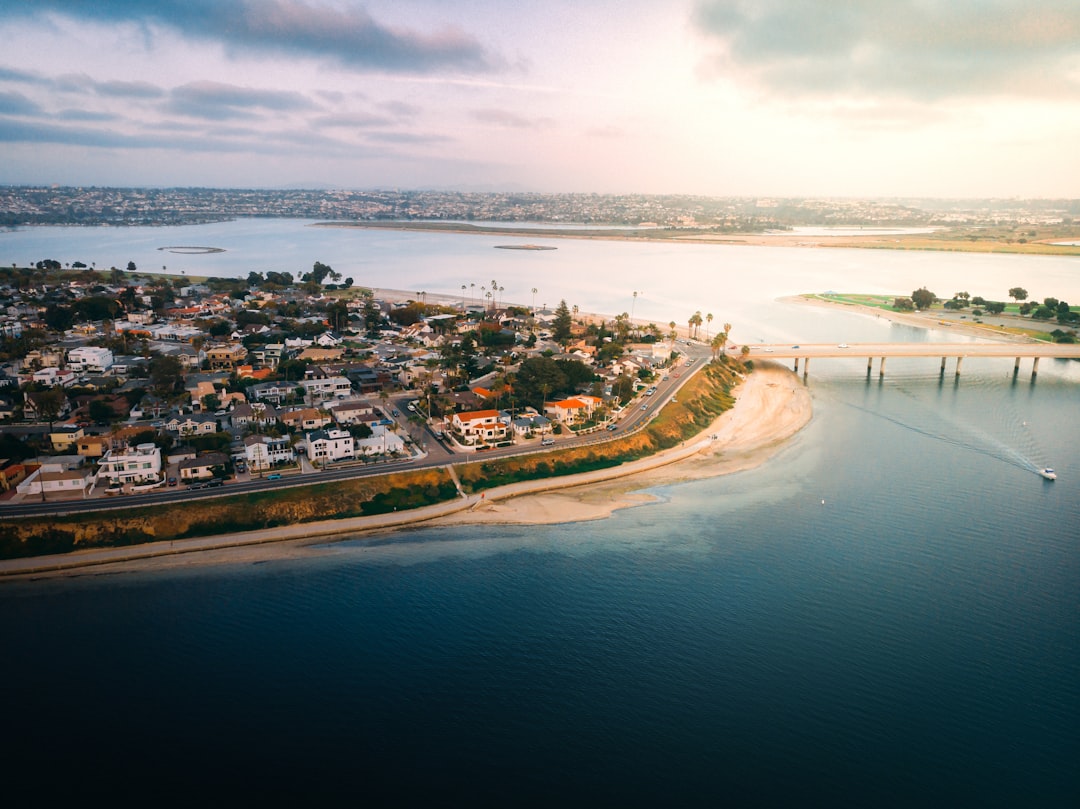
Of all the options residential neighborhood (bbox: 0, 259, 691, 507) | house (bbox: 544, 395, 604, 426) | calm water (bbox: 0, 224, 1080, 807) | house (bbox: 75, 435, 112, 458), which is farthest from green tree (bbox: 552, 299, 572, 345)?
house (bbox: 75, 435, 112, 458)

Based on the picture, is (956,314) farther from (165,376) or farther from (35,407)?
(35,407)

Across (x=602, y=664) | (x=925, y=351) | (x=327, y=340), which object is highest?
(x=925, y=351)

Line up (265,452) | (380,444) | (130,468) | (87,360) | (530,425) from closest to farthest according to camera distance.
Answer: (130,468), (265,452), (380,444), (530,425), (87,360)

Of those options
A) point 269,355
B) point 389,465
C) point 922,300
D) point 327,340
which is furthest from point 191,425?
point 922,300

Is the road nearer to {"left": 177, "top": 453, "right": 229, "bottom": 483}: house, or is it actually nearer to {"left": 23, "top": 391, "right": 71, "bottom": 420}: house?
{"left": 177, "top": 453, "right": 229, "bottom": 483}: house

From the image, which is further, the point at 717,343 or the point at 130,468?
the point at 717,343

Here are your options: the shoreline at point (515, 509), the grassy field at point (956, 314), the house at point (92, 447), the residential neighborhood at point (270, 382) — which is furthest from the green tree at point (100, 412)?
the grassy field at point (956, 314)

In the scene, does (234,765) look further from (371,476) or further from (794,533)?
(794,533)

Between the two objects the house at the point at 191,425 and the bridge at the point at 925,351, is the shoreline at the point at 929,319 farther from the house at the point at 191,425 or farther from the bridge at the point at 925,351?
Result: the house at the point at 191,425
